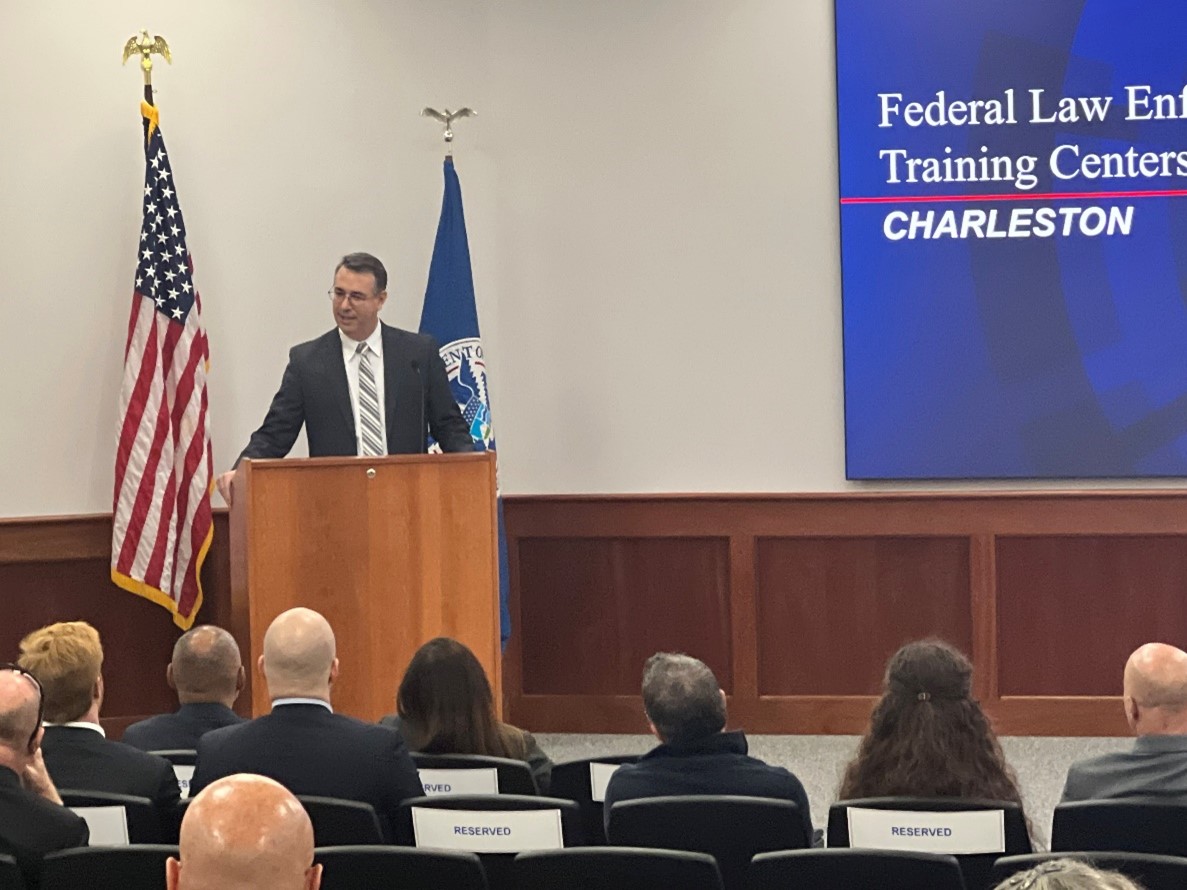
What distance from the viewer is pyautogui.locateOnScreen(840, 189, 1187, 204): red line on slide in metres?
7.27

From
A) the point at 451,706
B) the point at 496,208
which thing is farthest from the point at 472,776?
the point at 496,208

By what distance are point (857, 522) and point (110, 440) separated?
3.36 metres

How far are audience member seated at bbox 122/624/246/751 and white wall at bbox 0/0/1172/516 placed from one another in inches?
124

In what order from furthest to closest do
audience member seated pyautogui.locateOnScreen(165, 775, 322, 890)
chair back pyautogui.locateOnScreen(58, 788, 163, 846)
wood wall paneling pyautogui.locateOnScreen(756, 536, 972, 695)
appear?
wood wall paneling pyautogui.locateOnScreen(756, 536, 972, 695), chair back pyautogui.locateOnScreen(58, 788, 163, 846), audience member seated pyautogui.locateOnScreen(165, 775, 322, 890)

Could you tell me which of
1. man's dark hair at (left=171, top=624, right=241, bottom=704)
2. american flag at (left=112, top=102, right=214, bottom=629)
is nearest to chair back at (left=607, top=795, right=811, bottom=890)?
man's dark hair at (left=171, top=624, right=241, bottom=704)

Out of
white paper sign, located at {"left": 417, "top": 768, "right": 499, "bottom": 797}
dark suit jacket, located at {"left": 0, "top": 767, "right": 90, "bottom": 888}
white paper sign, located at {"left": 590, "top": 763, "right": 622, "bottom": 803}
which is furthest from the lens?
white paper sign, located at {"left": 590, "top": 763, "right": 622, "bottom": 803}

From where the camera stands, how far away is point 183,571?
7465 mm

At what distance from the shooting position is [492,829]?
11.9ft

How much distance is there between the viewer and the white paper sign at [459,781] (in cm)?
410

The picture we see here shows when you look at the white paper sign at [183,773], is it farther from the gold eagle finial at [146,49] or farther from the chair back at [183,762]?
the gold eagle finial at [146,49]

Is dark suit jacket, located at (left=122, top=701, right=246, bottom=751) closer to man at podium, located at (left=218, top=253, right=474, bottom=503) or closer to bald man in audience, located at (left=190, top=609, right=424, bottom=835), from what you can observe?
bald man in audience, located at (left=190, top=609, right=424, bottom=835)

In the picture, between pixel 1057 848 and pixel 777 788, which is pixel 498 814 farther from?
pixel 1057 848

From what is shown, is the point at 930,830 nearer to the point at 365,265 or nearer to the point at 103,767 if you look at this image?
the point at 103,767

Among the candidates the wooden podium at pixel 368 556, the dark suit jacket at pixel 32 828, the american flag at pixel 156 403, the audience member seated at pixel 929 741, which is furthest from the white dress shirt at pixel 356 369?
the dark suit jacket at pixel 32 828
